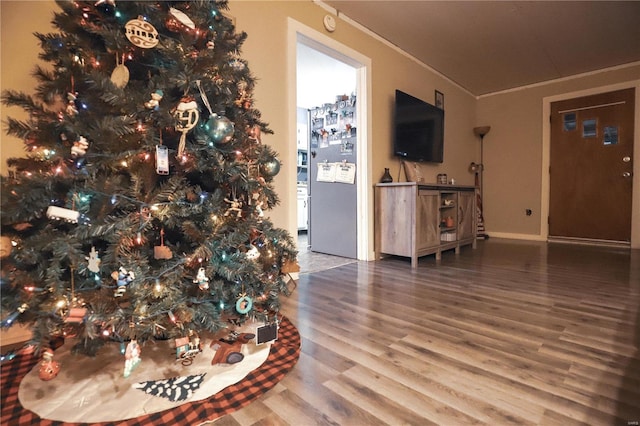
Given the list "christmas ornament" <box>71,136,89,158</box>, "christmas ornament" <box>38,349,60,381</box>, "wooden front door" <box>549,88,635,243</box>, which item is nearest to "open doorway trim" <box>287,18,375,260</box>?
"christmas ornament" <box>71,136,89,158</box>

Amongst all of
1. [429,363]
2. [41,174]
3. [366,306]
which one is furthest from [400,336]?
[41,174]

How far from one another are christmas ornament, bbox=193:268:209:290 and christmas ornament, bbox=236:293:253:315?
128 millimetres

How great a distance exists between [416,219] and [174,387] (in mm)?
2294

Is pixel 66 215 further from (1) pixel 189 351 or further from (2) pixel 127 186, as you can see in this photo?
(1) pixel 189 351

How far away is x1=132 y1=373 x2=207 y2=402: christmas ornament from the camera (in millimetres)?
1019

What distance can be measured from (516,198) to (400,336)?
4260 millimetres

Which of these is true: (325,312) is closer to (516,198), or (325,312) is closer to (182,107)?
(182,107)

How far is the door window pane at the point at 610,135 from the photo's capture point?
13.2ft

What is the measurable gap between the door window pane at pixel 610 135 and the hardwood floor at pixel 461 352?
2436 millimetres

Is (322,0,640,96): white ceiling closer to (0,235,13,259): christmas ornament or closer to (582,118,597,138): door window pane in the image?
(582,118,597,138): door window pane

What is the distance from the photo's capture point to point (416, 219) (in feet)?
9.40

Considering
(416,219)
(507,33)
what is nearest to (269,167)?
(416,219)

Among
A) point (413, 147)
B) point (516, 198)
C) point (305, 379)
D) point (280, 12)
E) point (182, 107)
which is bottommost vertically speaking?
point (305, 379)

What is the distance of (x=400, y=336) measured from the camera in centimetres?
146
